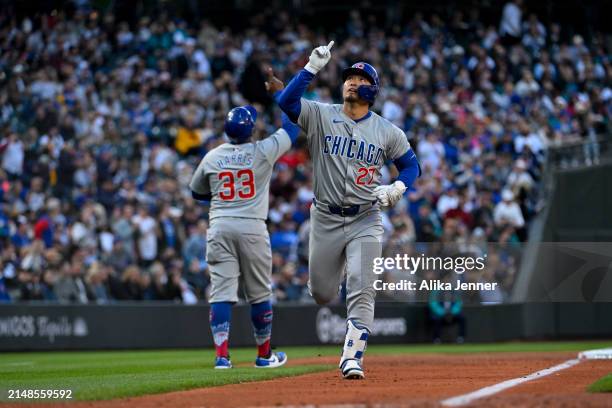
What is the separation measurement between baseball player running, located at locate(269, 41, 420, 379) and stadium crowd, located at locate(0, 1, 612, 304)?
9.18 m

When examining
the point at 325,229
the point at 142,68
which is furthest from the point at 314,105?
the point at 142,68

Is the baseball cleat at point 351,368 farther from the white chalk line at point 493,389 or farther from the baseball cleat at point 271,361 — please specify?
the baseball cleat at point 271,361

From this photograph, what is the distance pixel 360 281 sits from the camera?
8.58m

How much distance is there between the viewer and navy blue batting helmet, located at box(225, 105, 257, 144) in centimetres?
1040

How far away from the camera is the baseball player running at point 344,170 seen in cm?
880

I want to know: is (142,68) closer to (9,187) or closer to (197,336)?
(9,187)

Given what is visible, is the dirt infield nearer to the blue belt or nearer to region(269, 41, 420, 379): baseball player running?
region(269, 41, 420, 379): baseball player running

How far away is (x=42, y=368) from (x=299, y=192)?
944 cm

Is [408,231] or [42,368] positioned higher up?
[408,231]

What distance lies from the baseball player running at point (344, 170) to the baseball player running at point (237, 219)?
4.69 ft

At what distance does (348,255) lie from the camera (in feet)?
28.9
